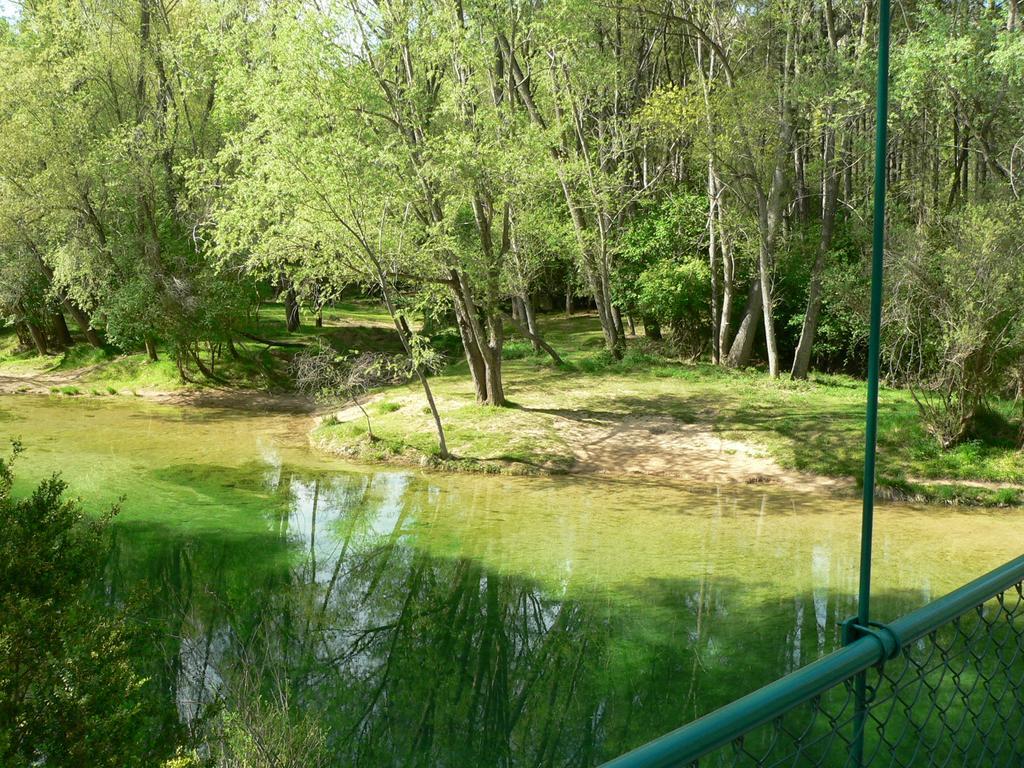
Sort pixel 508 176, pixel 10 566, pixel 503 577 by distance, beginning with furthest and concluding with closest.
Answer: pixel 508 176 → pixel 503 577 → pixel 10 566

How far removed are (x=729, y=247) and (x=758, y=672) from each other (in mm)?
16953

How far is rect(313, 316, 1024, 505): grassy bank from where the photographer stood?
1599cm

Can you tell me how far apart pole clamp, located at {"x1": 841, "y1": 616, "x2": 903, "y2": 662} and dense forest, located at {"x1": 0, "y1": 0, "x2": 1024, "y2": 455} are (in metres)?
14.8

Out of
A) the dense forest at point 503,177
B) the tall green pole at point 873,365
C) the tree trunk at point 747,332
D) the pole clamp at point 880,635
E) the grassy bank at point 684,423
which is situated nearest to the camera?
the pole clamp at point 880,635

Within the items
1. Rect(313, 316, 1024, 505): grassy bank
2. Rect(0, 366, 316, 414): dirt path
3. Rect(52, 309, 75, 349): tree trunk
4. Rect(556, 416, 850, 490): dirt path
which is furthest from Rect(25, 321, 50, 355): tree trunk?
Rect(556, 416, 850, 490): dirt path

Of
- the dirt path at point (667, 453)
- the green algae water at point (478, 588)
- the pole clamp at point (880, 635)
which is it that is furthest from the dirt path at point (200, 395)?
the pole clamp at point (880, 635)

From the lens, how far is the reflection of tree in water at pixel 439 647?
777cm

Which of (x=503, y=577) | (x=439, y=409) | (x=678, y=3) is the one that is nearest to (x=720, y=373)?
(x=439, y=409)

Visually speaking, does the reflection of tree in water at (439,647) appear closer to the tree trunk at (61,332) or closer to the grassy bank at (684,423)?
the grassy bank at (684,423)

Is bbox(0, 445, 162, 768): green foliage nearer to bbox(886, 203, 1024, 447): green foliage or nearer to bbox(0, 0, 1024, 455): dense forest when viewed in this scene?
bbox(0, 0, 1024, 455): dense forest

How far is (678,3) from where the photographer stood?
26.7m

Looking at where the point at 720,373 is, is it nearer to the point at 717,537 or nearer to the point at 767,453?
the point at 767,453

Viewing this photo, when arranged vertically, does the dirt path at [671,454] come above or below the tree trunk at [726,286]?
below

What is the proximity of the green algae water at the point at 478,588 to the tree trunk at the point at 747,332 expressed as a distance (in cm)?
929
